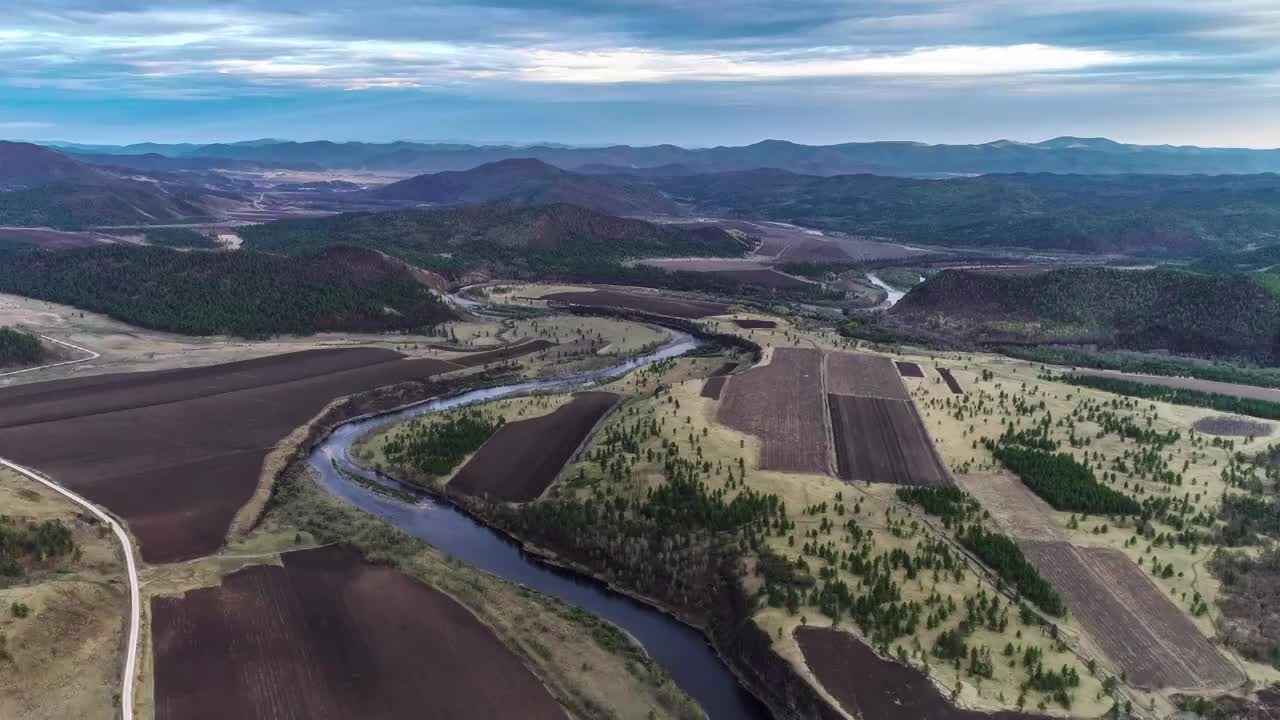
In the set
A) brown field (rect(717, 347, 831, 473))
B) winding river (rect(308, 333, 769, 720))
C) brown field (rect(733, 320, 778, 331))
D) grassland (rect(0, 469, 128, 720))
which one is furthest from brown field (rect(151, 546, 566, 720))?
brown field (rect(733, 320, 778, 331))

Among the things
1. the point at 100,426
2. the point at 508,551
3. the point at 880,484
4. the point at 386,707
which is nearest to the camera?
the point at 386,707

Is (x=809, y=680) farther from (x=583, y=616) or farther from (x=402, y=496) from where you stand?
(x=402, y=496)

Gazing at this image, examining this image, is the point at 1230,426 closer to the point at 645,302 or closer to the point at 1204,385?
the point at 1204,385

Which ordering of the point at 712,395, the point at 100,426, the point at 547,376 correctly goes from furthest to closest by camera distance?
the point at 547,376
the point at 712,395
the point at 100,426

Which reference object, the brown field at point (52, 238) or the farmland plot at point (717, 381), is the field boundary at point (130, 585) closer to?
the farmland plot at point (717, 381)

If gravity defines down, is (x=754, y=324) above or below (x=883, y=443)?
above

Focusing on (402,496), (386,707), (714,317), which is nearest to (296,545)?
(402,496)

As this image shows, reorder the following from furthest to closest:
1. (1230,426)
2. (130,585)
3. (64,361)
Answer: (64,361), (1230,426), (130,585)

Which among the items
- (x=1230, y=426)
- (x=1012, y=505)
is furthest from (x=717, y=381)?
(x=1230, y=426)
